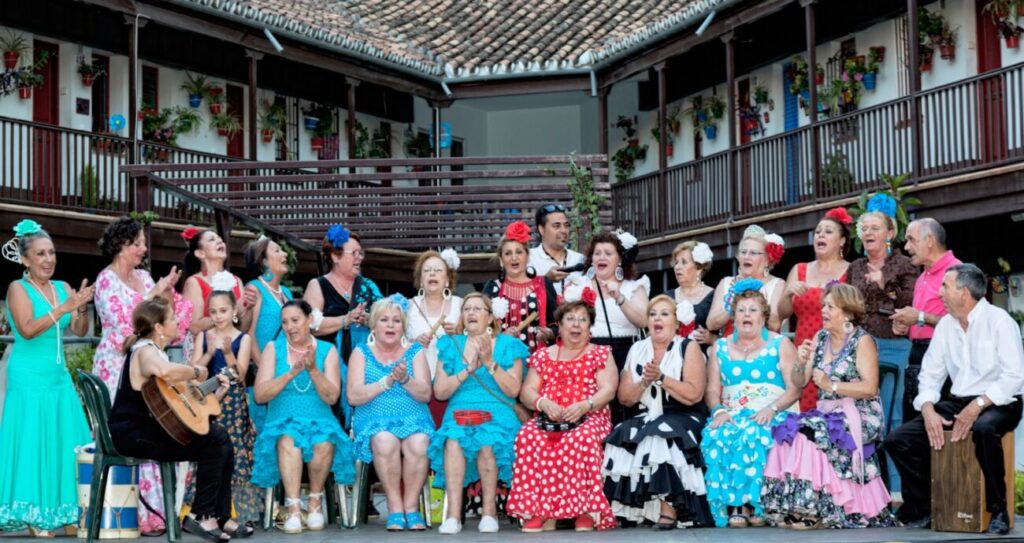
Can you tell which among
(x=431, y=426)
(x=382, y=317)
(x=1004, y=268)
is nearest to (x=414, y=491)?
(x=431, y=426)

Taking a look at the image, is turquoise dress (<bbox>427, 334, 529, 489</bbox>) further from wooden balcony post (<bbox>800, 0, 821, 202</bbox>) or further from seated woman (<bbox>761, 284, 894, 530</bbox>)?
wooden balcony post (<bbox>800, 0, 821, 202</bbox>)

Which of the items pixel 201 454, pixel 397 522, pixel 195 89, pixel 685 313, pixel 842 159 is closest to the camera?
pixel 201 454

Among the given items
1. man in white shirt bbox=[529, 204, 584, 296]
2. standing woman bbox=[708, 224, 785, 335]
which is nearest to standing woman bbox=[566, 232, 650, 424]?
man in white shirt bbox=[529, 204, 584, 296]

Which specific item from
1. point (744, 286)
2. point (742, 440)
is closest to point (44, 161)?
point (744, 286)

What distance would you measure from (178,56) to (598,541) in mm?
16399

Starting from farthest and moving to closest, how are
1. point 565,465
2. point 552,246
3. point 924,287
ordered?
point 552,246, point 924,287, point 565,465

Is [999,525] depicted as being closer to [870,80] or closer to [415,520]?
[415,520]

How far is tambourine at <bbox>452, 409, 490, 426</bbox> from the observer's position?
32.9 feet

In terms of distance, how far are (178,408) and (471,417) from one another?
2059 millimetres

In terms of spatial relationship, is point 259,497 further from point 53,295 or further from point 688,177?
point 688,177

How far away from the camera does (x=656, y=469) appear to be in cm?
974

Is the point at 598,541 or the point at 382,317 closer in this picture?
the point at 598,541

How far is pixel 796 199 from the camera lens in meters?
20.6

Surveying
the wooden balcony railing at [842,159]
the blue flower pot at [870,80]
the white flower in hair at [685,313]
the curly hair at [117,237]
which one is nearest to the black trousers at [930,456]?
the white flower in hair at [685,313]
